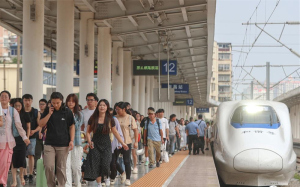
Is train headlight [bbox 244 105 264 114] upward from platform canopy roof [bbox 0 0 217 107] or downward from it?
downward

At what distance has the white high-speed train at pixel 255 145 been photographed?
12938mm

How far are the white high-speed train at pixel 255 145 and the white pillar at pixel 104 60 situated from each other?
18.0 meters

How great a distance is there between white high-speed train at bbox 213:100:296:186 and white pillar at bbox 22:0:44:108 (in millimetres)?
9360

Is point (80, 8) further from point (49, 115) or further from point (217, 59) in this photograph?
point (217, 59)

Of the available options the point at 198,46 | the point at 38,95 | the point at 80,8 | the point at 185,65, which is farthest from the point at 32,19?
the point at 185,65

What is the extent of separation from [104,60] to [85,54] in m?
2.86

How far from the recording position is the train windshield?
13.8 m

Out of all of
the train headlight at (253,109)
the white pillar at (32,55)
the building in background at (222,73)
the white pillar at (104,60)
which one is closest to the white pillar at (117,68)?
the white pillar at (104,60)

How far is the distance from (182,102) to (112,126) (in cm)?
5678

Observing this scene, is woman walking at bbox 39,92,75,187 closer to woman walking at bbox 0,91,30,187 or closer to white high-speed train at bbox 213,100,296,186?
woman walking at bbox 0,91,30,187

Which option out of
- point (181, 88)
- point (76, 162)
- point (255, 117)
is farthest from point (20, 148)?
point (181, 88)

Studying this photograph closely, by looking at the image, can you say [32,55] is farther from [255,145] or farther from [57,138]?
[57,138]

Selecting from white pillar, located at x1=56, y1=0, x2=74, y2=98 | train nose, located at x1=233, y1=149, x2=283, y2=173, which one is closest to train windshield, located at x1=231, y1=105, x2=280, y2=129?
train nose, located at x1=233, y1=149, x2=283, y2=173

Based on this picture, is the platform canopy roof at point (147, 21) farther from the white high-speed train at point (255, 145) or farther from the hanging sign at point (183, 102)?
the hanging sign at point (183, 102)
